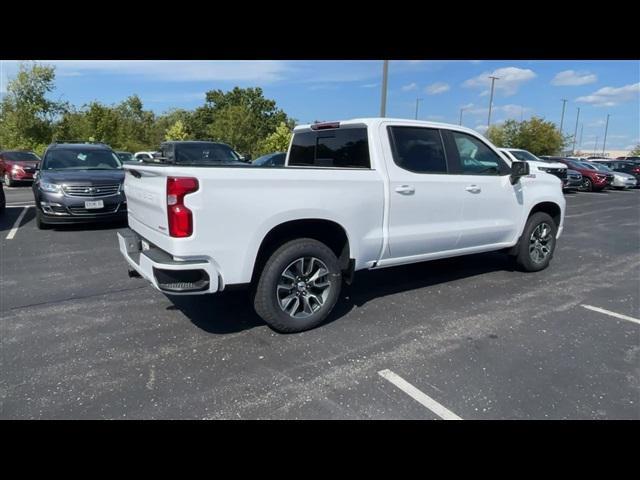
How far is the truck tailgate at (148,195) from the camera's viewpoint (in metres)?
3.21

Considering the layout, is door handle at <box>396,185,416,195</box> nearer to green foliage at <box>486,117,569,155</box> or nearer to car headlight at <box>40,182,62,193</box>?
car headlight at <box>40,182,62,193</box>

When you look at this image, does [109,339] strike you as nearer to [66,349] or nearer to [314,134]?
[66,349]

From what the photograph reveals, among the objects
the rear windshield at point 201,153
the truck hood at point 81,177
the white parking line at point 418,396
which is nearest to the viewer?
the white parking line at point 418,396

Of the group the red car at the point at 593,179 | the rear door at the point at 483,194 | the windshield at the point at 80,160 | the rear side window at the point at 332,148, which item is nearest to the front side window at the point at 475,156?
the rear door at the point at 483,194

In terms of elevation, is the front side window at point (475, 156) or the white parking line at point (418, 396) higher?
the front side window at point (475, 156)

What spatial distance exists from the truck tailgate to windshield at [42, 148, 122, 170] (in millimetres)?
5708

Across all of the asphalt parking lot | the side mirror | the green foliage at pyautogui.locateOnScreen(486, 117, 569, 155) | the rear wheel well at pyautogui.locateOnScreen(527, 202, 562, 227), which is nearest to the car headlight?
the asphalt parking lot

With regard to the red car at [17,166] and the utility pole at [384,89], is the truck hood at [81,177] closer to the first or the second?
the utility pole at [384,89]

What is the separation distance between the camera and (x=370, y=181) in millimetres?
3986

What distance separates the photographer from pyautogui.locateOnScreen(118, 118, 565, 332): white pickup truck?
3.21 metres

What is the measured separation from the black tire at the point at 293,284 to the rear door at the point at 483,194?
181 centimetres

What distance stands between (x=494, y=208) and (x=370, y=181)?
2014 millimetres
